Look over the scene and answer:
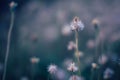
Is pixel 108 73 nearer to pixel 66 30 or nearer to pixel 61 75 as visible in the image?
pixel 61 75

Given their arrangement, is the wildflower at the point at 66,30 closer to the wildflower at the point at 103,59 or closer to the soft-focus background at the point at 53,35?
the soft-focus background at the point at 53,35

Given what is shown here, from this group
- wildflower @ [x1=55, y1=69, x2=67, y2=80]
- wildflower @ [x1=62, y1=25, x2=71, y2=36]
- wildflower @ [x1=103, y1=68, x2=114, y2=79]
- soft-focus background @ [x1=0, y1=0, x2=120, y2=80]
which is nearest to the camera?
wildflower @ [x1=103, y1=68, x2=114, y2=79]

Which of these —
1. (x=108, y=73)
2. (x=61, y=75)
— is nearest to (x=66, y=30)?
(x=61, y=75)

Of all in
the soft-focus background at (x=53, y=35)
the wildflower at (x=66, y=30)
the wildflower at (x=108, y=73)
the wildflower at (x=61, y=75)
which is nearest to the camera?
the wildflower at (x=108, y=73)

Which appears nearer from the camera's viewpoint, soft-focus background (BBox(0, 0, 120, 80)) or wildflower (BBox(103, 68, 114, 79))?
wildflower (BBox(103, 68, 114, 79))

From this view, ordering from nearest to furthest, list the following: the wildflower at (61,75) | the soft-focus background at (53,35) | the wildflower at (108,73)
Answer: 1. the wildflower at (108,73)
2. the wildflower at (61,75)
3. the soft-focus background at (53,35)

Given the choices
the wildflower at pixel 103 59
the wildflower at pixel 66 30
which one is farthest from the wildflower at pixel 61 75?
the wildflower at pixel 66 30

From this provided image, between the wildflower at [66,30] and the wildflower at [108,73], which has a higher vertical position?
the wildflower at [66,30]

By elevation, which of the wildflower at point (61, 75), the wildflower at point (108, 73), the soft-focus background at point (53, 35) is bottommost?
the wildflower at point (108, 73)

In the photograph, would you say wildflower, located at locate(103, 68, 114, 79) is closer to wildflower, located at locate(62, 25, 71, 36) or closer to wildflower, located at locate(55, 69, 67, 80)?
wildflower, located at locate(55, 69, 67, 80)

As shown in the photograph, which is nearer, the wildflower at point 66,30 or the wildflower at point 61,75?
the wildflower at point 61,75

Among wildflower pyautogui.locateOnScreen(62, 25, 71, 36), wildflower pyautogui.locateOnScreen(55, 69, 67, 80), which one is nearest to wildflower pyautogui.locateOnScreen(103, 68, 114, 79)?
wildflower pyautogui.locateOnScreen(55, 69, 67, 80)
